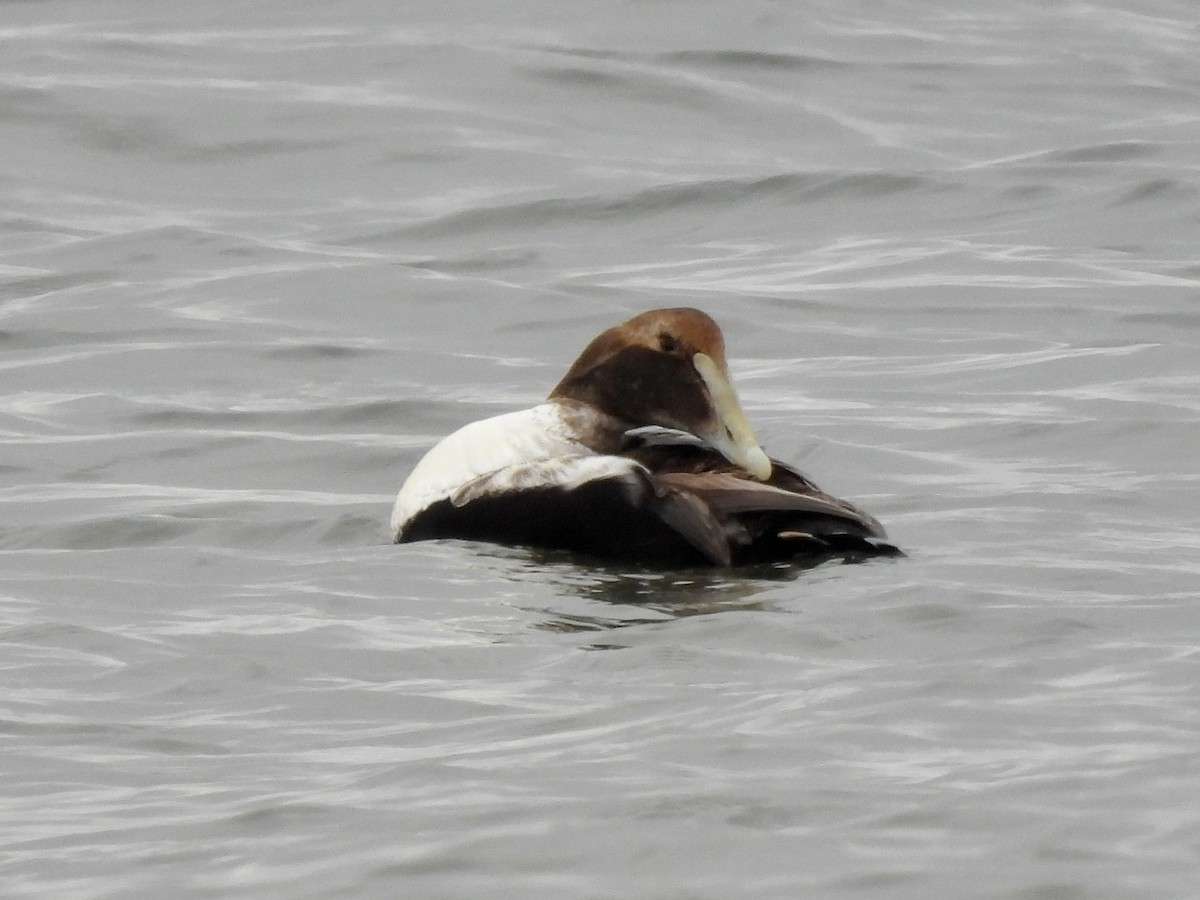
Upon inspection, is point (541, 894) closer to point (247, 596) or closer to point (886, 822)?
point (886, 822)

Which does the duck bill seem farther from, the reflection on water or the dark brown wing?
the reflection on water

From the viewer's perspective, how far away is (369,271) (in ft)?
40.1

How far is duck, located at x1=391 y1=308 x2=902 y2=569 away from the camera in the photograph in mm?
6555

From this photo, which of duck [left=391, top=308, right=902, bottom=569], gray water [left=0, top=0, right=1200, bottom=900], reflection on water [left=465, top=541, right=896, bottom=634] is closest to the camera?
gray water [left=0, top=0, right=1200, bottom=900]

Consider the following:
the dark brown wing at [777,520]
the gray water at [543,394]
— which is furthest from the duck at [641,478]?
the gray water at [543,394]

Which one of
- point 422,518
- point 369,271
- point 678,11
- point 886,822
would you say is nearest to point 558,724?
point 886,822

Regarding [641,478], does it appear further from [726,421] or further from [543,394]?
[543,394]

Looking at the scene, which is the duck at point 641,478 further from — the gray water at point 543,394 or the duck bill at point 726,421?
the gray water at point 543,394

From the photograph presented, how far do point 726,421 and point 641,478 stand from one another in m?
0.50

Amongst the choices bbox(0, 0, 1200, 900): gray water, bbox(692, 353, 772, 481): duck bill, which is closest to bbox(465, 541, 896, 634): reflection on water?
bbox(0, 0, 1200, 900): gray water

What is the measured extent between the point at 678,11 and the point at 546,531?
11.7m

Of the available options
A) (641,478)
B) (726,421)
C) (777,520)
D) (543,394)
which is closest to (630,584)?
(641,478)

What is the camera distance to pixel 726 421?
6938 millimetres

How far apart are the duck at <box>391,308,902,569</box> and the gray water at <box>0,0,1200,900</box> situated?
0.12m
